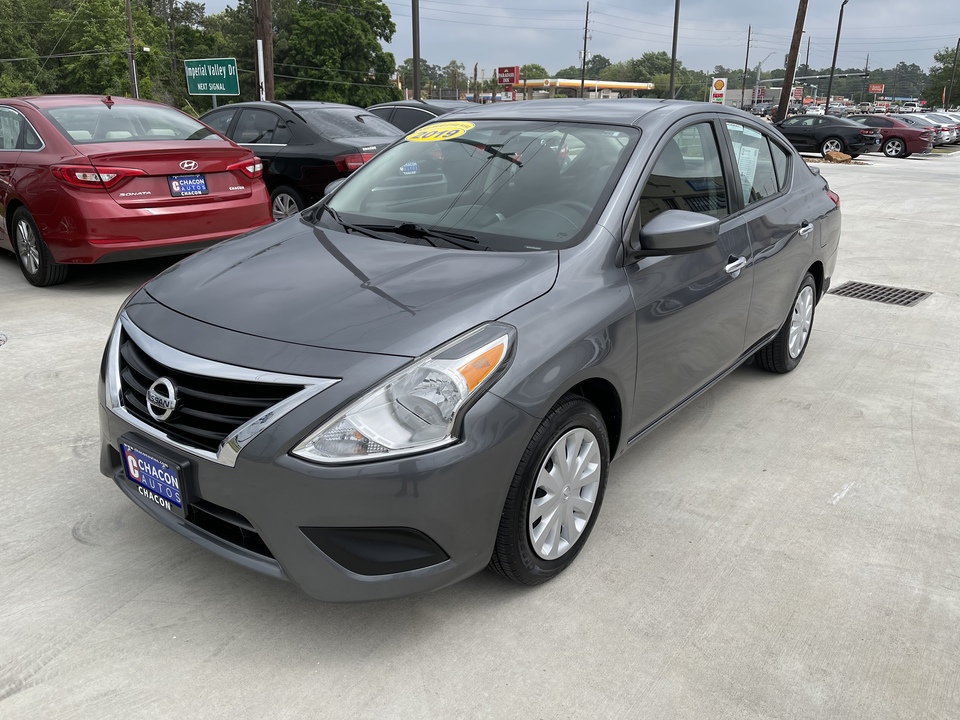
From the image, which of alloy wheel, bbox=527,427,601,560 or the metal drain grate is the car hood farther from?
the metal drain grate

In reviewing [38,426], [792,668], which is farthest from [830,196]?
[38,426]

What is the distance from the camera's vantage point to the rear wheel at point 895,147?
27656 millimetres

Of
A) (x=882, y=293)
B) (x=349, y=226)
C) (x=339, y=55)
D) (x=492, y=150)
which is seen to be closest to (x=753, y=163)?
(x=492, y=150)

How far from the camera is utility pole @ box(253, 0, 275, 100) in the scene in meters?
17.9

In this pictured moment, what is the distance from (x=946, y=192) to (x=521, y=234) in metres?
15.5

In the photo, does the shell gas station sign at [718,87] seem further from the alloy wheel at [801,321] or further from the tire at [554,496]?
the tire at [554,496]

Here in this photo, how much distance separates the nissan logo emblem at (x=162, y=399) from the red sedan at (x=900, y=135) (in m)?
28.9

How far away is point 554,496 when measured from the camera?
2645mm

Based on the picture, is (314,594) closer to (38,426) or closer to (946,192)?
(38,426)

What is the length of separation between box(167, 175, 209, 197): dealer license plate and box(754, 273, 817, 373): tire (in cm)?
426

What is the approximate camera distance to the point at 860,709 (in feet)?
7.40

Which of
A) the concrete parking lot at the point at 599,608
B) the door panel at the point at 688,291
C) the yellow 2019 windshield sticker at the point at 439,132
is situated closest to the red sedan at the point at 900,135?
the door panel at the point at 688,291

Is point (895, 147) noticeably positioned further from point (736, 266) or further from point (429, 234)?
point (429, 234)

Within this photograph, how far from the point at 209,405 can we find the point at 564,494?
1.16 m
